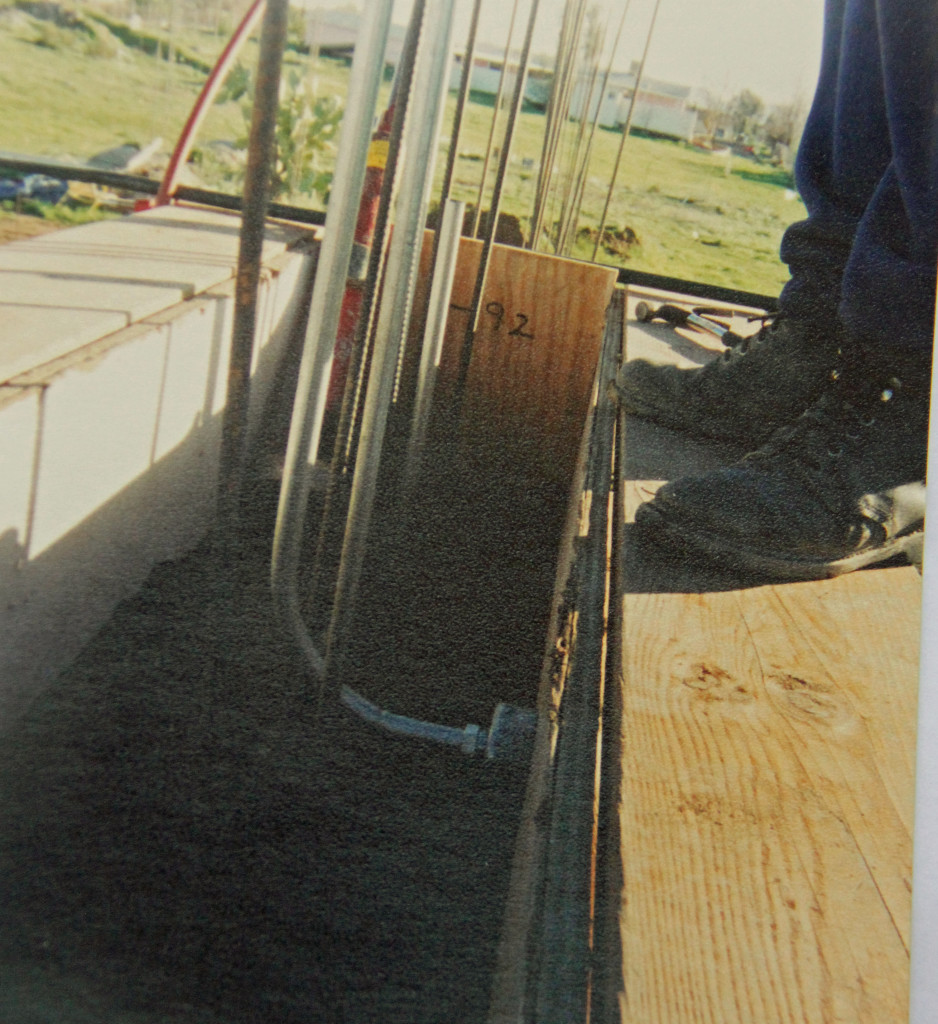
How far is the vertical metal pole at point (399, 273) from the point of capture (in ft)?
2.74

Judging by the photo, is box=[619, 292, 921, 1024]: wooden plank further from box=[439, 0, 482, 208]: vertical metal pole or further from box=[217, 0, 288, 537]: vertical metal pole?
box=[439, 0, 482, 208]: vertical metal pole

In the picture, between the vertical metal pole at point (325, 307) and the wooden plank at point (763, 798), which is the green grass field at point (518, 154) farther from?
the wooden plank at point (763, 798)

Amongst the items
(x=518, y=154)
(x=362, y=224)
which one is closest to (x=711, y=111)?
(x=518, y=154)

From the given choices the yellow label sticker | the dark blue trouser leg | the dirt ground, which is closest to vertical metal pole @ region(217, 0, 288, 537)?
the dirt ground

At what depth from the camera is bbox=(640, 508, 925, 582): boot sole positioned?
784mm

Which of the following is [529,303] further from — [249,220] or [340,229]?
[249,220]

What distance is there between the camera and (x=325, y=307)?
0.82 meters

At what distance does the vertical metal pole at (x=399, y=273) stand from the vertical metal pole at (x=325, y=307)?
5cm

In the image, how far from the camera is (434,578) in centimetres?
150

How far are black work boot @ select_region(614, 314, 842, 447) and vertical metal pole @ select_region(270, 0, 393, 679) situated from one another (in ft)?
1.67

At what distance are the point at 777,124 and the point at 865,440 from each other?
12.4 ft

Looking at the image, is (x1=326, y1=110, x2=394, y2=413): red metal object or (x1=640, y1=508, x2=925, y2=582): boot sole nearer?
(x1=640, y1=508, x2=925, y2=582): boot sole

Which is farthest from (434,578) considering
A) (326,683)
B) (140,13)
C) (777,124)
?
(140,13)

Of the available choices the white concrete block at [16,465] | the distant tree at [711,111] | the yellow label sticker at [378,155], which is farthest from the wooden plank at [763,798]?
the distant tree at [711,111]
